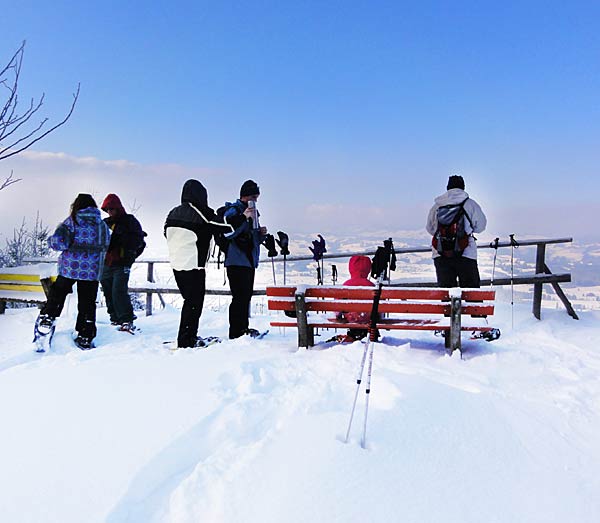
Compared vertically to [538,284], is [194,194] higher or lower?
higher

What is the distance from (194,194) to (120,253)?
82.2 inches

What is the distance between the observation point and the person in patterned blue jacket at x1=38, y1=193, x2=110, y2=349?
5.62m

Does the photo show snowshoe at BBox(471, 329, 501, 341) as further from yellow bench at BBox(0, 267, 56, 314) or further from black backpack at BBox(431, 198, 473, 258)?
yellow bench at BBox(0, 267, 56, 314)

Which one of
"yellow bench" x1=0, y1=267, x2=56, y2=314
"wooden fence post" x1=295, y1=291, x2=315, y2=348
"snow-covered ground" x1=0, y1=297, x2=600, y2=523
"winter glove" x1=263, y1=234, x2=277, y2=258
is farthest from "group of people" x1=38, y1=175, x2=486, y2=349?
"yellow bench" x1=0, y1=267, x2=56, y2=314

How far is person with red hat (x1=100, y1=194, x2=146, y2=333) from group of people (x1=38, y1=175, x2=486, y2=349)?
0.01m

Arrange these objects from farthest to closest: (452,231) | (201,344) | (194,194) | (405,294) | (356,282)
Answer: (452,231)
(356,282)
(201,344)
(194,194)
(405,294)

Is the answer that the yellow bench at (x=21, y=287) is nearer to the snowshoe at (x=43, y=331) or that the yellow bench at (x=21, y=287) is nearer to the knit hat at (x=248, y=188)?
the snowshoe at (x=43, y=331)

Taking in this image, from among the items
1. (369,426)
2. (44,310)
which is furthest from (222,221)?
(369,426)

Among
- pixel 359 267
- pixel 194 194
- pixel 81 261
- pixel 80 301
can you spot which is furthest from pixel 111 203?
pixel 359 267

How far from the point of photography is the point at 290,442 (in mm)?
2514

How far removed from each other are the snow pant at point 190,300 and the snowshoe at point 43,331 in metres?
1.60

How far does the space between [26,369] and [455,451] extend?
137 inches

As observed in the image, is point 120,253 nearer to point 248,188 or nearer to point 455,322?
point 248,188

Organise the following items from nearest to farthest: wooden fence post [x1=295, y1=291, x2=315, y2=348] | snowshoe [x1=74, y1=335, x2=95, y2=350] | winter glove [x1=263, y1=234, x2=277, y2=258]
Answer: wooden fence post [x1=295, y1=291, x2=315, y2=348], snowshoe [x1=74, y1=335, x2=95, y2=350], winter glove [x1=263, y1=234, x2=277, y2=258]
